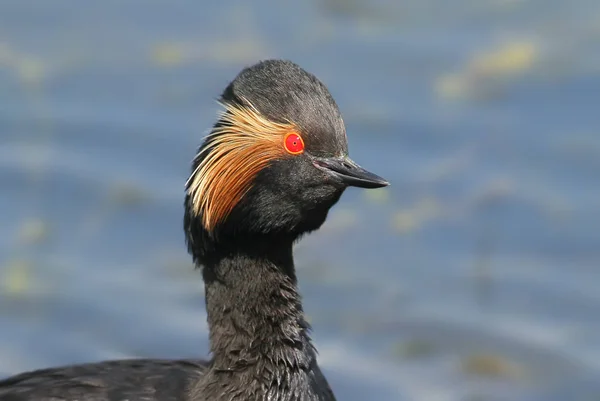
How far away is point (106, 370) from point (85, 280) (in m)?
2.65

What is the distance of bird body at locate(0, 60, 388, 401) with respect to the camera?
33.8ft

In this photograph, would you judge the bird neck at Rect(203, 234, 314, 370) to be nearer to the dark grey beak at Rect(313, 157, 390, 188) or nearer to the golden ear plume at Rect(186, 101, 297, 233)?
the golden ear plume at Rect(186, 101, 297, 233)

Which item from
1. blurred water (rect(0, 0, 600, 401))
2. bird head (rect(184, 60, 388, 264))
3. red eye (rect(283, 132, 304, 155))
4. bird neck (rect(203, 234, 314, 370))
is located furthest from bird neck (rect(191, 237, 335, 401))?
blurred water (rect(0, 0, 600, 401))

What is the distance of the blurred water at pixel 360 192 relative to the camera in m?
13.3

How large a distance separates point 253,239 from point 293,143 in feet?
2.29

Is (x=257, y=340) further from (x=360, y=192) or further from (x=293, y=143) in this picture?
(x=360, y=192)

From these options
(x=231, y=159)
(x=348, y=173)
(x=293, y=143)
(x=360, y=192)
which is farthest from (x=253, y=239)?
(x=360, y=192)

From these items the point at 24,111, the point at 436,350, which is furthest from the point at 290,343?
the point at 24,111

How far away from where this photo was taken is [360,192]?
48.4ft

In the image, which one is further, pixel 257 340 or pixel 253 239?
pixel 257 340

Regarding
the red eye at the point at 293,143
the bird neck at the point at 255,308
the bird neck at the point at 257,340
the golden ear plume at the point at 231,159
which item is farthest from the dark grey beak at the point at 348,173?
the bird neck at the point at 257,340

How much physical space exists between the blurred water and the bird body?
6.38 ft

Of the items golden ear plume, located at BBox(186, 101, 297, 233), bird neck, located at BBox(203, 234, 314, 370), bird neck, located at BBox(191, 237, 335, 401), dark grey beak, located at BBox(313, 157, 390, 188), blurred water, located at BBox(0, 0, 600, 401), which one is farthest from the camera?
blurred water, located at BBox(0, 0, 600, 401)

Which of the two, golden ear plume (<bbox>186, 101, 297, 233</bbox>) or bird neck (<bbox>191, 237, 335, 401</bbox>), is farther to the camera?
bird neck (<bbox>191, 237, 335, 401</bbox>)
